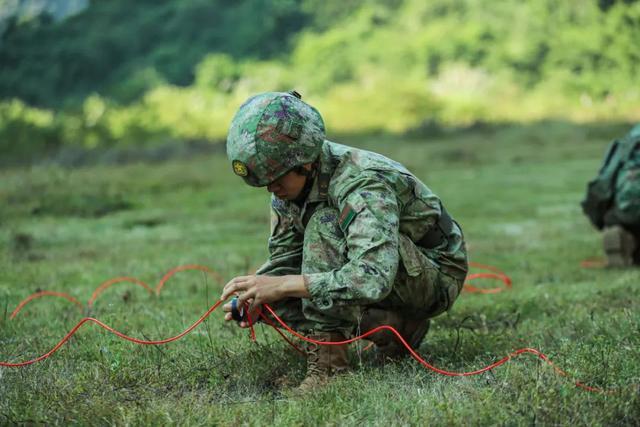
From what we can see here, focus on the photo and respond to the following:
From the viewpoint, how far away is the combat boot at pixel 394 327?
464 cm

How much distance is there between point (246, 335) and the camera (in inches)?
211

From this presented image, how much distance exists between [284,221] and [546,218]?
8.88m

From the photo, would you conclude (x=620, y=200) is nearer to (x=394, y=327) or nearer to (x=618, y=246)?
(x=618, y=246)

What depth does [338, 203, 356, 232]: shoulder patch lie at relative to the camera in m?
4.19

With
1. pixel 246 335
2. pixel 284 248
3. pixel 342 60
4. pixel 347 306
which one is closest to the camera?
pixel 347 306

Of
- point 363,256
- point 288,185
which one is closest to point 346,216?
point 363,256

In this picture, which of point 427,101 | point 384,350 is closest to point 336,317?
point 384,350

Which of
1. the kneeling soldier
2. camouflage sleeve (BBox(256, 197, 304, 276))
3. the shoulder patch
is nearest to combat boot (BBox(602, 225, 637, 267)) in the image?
the kneeling soldier

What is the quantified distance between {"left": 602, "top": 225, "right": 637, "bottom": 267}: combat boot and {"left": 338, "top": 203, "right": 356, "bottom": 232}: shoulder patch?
478 cm

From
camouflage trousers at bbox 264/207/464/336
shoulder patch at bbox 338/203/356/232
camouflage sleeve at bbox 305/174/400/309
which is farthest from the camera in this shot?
camouflage trousers at bbox 264/207/464/336

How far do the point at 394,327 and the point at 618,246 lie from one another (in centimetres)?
421

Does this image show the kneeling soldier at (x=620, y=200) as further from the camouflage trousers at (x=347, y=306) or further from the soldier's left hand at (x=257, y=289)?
the soldier's left hand at (x=257, y=289)

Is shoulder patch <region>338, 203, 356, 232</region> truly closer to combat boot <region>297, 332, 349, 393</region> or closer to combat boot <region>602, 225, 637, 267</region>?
combat boot <region>297, 332, 349, 393</region>

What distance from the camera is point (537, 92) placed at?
32.2 metres
